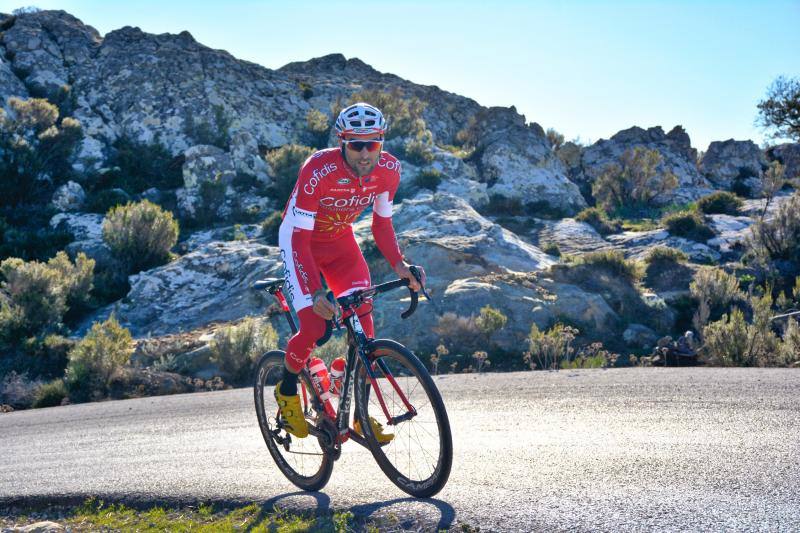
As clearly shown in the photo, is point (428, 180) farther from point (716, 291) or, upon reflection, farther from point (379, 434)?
point (379, 434)

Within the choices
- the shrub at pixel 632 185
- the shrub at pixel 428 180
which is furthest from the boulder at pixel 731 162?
the shrub at pixel 428 180

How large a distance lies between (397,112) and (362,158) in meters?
Answer: 26.5

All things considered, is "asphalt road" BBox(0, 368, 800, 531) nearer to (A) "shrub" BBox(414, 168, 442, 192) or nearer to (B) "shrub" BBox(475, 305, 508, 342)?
(B) "shrub" BBox(475, 305, 508, 342)

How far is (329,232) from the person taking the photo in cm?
509

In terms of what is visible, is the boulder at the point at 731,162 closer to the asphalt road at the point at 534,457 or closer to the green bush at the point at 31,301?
the green bush at the point at 31,301

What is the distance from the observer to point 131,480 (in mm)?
5398

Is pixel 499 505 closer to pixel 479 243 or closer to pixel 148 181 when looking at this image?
pixel 479 243

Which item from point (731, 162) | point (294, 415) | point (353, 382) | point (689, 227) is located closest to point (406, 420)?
point (353, 382)

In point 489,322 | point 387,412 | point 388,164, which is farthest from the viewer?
point 489,322

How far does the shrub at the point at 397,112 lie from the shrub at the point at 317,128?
2.96 feet

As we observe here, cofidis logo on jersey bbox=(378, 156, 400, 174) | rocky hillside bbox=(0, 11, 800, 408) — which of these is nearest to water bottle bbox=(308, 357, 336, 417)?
cofidis logo on jersey bbox=(378, 156, 400, 174)

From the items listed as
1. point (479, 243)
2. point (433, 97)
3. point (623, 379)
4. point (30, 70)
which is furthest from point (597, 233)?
point (30, 70)

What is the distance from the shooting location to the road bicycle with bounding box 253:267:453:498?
4.00 metres

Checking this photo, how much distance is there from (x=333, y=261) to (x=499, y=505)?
7.09 feet
